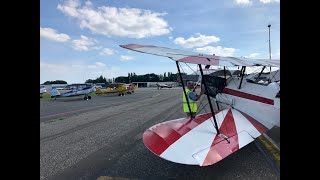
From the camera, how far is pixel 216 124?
4062 millimetres

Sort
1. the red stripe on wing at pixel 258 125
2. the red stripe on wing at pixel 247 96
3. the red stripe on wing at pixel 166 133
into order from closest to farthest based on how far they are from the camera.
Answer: the red stripe on wing at pixel 166 133, the red stripe on wing at pixel 258 125, the red stripe on wing at pixel 247 96

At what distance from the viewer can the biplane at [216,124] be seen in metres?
3.62

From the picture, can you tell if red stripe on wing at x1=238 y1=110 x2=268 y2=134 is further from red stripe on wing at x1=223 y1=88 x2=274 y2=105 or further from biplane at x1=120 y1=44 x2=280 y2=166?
red stripe on wing at x1=223 y1=88 x2=274 y2=105

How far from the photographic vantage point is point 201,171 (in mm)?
3912

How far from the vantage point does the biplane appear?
11.9 feet

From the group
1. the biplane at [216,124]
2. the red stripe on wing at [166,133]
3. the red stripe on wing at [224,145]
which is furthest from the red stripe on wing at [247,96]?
the red stripe on wing at [166,133]

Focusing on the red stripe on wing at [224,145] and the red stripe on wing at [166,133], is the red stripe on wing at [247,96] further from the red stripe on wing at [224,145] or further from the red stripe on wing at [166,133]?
the red stripe on wing at [166,133]

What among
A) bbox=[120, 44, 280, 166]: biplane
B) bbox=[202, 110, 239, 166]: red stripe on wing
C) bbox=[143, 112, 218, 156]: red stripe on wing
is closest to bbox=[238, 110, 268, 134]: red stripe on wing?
bbox=[120, 44, 280, 166]: biplane
